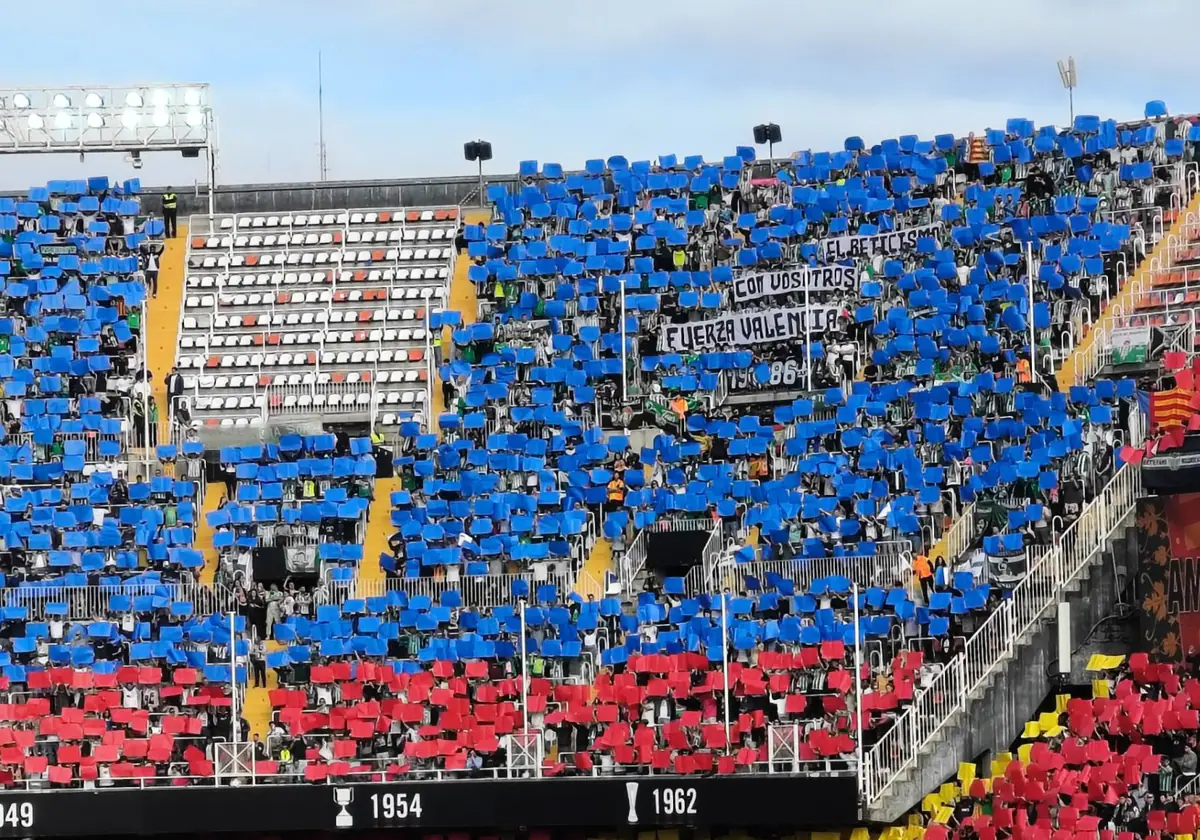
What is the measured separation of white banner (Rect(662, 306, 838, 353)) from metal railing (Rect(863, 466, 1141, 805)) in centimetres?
972

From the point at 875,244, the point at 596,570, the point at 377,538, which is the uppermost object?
the point at 875,244

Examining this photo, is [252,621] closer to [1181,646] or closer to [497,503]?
[497,503]

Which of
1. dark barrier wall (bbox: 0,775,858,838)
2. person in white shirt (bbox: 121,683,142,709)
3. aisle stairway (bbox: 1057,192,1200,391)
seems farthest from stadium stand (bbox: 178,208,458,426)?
aisle stairway (bbox: 1057,192,1200,391)

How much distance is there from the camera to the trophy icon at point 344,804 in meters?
42.2

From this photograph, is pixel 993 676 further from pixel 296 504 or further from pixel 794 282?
pixel 296 504

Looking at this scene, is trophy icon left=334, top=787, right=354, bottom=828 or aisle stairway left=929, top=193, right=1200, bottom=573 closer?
trophy icon left=334, top=787, right=354, bottom=828

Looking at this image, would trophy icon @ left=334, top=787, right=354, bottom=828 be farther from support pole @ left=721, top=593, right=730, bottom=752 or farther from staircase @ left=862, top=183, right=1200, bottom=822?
staircase @ left=862, top=183, right=1200, bottom=822

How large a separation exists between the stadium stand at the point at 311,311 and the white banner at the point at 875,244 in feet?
26.6

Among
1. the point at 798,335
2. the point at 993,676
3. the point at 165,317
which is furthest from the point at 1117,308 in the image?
the point at 165,317

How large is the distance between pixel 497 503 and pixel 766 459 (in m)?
4.94

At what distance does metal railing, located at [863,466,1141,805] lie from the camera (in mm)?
41062

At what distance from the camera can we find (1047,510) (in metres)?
43.5

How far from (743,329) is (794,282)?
1.38 metres

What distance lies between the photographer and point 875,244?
52000mm
